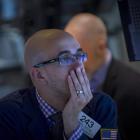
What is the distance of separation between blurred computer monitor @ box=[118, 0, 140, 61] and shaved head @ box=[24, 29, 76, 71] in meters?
0.41

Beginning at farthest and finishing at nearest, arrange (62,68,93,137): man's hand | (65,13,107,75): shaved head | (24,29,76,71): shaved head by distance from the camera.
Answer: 1. (65,13,107,75): shaved head
2. (24,29,76,71): shaved head
3. (62,68,93,137): man's hand

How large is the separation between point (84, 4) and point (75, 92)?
157 inches

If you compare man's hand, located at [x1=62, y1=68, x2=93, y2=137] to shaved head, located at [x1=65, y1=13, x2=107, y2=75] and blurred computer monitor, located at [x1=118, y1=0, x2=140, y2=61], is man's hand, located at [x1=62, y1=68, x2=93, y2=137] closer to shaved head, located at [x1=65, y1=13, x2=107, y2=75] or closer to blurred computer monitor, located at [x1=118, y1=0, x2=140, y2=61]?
blurred computer monitor, located at [x1=118, y1=0, x2=140, y2=61]

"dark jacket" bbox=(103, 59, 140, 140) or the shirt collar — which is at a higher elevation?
the shirt collar

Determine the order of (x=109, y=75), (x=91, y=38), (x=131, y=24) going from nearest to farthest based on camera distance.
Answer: (x=131, y=24), (x=109, y=75), (x=91, y=38)

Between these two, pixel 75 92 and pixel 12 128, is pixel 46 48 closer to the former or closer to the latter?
pixel 75 92

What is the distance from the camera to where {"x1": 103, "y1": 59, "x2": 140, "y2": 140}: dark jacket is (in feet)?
9.20

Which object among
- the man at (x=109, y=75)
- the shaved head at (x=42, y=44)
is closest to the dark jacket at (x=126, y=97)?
the man at (x=109, y=75)

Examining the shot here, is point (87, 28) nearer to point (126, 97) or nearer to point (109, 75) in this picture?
point (109, 75)

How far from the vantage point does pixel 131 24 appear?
6.19 ft

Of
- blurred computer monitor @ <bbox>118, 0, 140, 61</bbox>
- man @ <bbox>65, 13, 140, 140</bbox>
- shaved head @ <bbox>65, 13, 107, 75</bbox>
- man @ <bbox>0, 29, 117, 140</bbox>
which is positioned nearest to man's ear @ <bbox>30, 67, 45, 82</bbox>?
man @ <bbox>0, 29, 117, 140</bbox>

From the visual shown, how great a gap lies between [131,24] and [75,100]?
0.47 metres

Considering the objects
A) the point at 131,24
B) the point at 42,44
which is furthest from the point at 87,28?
the point at 131,24

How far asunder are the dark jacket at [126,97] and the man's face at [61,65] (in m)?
0.72
